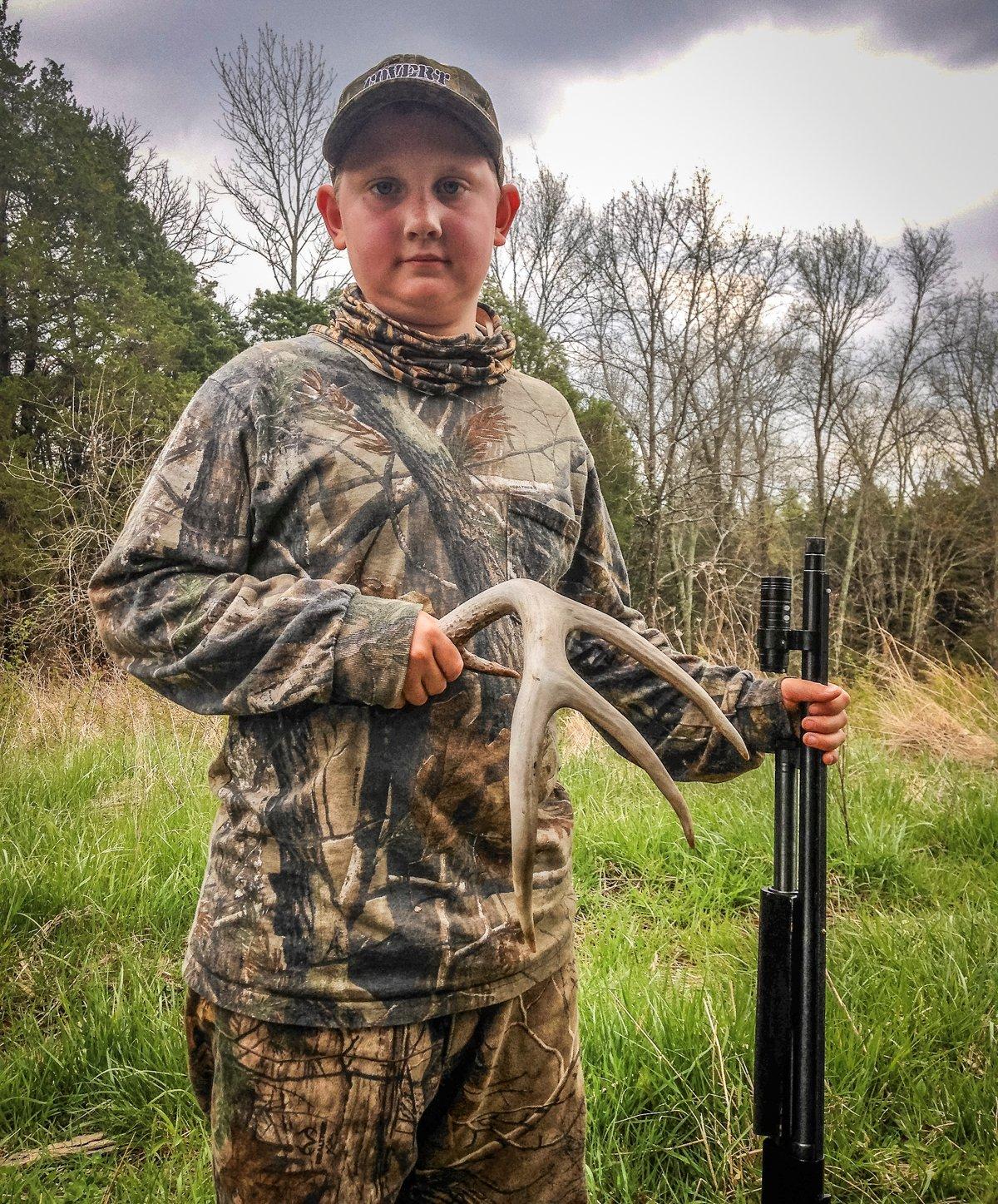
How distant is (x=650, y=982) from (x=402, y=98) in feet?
7.59

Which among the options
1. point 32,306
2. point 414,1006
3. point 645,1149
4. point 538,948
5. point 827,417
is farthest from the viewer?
point 827,417

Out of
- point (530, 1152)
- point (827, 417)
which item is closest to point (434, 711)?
point (530, 1152)

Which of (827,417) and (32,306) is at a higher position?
(827,417)

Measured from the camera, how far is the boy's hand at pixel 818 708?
5.09ft

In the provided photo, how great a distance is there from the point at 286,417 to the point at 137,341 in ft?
43.0

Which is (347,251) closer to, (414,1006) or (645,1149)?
(414,1006)

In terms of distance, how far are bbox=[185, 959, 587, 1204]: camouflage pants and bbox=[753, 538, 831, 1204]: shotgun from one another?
45 centimetres

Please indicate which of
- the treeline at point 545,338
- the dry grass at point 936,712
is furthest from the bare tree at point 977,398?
the dry grass at point 936,712

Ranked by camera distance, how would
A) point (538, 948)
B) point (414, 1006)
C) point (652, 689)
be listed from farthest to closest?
point (652, 689)
point (538, 948)
point (414, 1006)

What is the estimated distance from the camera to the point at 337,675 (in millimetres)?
1105

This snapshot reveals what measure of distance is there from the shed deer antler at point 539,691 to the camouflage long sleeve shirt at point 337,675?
0.35 ft

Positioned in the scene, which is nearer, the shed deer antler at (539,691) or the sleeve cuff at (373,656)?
the shed deer antler at (539,691)

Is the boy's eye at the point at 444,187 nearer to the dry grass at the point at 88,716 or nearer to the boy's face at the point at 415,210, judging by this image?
the boy's face at the point at 415,210

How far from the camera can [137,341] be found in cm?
1291
